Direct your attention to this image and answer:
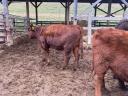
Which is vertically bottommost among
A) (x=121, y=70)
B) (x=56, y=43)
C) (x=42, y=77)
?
(x=42, y=77)

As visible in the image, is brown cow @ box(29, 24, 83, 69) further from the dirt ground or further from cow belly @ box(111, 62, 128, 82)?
cow belly @ box(111, 62, 128, 82)

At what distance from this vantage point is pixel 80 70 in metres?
8.65

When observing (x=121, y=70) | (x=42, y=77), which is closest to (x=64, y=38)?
(x=42, y=77)

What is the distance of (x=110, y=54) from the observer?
5.67 m

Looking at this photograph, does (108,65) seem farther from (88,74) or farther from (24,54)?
(24,54)

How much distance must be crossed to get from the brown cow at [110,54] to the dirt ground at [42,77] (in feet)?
2.90

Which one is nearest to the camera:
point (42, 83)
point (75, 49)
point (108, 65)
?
point (108, 65)

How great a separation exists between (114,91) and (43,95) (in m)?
1.51

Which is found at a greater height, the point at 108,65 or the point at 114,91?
the point at 108,65

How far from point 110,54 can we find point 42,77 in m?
2.70

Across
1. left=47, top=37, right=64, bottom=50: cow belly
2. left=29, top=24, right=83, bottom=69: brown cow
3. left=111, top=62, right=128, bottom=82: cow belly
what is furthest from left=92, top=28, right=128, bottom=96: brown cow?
left=47, top=37, right=64, bottom=50: cow belly

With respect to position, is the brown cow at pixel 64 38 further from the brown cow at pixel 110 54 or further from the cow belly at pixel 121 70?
the cow belly at pixel 121 70

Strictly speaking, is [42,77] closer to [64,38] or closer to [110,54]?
[64,38]

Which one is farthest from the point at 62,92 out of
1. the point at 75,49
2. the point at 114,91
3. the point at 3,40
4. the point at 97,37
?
the point at 3,40
